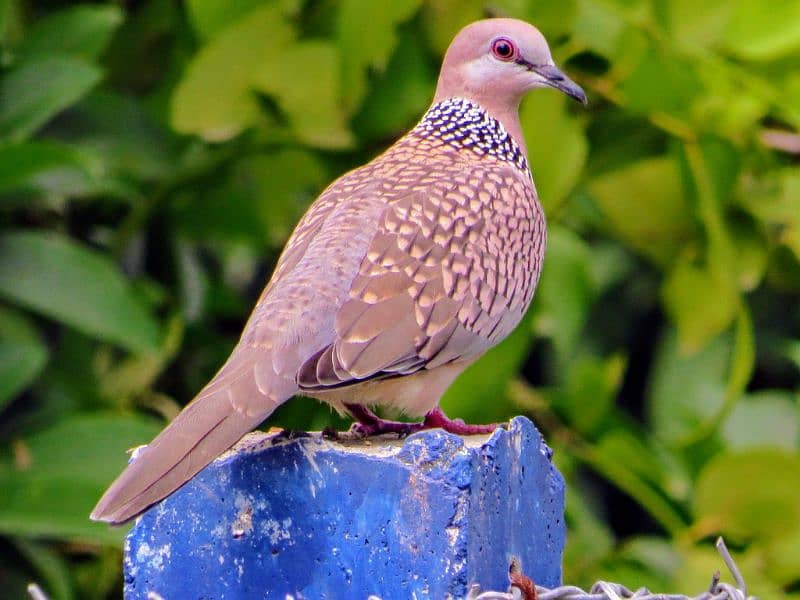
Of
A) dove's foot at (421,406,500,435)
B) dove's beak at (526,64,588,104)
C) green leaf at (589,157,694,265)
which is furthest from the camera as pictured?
green leaf at (589,157,694,265)

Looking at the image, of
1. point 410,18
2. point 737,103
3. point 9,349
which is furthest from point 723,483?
point 9,349

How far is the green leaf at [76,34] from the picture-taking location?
5.02 meters

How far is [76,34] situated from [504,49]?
1.76 m

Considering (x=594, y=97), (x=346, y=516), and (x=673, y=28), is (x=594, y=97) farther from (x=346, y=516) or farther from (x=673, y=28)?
(x=346, y=516)

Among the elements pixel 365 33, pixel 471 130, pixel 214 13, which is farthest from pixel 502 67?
pixel 214 13

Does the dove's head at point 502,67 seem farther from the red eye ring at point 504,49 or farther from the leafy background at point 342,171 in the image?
the leafy background at point 342,171

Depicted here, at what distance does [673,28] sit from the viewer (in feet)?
15.7

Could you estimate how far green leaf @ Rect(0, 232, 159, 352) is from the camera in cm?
474

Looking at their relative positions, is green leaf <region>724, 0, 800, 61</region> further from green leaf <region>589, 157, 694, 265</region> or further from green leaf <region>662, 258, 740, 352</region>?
green leaf <region>662, 258, 740, 352</region>

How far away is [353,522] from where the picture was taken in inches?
99.3

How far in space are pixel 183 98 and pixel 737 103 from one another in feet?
5.46

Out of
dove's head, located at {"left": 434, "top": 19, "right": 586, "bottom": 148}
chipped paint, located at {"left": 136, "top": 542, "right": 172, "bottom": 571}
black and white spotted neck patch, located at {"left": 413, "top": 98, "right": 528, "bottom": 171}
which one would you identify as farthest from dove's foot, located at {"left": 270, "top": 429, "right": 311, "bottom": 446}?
dove's head, located at {"left": 434, "top": 19, "right": 586, "bottom": 148}

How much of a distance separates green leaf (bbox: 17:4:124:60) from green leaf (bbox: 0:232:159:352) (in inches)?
23.5

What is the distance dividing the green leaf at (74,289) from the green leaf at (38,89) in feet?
1.17
